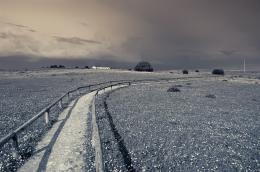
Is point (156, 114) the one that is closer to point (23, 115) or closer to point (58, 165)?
point (23, 115)

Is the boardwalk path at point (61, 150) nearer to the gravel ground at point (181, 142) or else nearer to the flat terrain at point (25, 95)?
the gravel ground at point (181, 142)

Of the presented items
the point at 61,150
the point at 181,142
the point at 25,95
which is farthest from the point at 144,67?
the point at 61,150

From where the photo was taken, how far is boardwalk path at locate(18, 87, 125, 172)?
1171cm

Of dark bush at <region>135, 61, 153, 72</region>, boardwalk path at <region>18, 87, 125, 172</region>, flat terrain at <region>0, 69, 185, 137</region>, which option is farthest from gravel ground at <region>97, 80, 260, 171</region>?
dark bush at <region>135, 61, 153, 72</region>

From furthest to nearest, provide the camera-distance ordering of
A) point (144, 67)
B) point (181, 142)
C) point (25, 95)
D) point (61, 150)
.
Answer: point (144, 67) → point (25, 95) → point (181, 142) → point (61, 150)

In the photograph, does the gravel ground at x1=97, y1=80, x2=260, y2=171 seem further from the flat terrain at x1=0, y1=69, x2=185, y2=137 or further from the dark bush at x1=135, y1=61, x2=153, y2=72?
the dark bush at x1=135, y1=61, x2=153, y2=72

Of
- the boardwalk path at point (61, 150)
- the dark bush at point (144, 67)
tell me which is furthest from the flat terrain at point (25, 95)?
the dark bush at point (144, 67)

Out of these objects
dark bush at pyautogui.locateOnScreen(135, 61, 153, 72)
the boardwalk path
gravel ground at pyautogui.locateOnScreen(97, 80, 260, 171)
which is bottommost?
gravel ground at pyautogui.locateOnScreen(97, 80, 260, 171)

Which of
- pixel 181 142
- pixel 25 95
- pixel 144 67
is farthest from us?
pixel 144 67

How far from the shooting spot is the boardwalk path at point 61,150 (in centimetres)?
1171

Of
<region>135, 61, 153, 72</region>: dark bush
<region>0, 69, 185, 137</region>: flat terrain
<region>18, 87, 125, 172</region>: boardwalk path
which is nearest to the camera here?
<region>18, 87, 125, 172</region>: boardwalk path

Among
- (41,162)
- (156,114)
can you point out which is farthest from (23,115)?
(41,162)

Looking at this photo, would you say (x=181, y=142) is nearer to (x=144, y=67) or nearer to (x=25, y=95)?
(x=25, y=95)

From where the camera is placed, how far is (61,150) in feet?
45.4
